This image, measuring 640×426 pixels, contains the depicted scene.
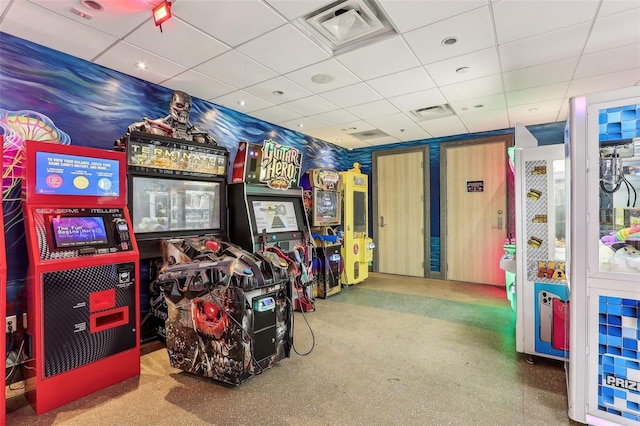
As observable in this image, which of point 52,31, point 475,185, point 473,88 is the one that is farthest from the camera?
point 475,185

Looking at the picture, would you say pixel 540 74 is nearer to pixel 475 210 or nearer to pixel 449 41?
pixel 449 41

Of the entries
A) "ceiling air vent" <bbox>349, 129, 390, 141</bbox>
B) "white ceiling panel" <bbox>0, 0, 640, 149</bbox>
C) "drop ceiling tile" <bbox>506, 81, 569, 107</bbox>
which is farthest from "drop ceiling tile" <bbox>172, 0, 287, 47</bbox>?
"ceiling air vent" <bbox>349, 129, 390, 141</bbox>

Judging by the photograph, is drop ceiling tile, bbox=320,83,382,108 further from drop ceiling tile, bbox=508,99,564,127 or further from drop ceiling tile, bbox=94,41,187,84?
drop ceiling tile, bbox=508,99,564,127

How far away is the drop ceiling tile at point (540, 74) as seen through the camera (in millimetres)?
3123

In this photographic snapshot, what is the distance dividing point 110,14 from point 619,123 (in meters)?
3.41

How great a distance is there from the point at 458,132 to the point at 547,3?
3.63m

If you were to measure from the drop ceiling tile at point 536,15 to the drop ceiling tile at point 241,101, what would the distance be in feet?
8.67

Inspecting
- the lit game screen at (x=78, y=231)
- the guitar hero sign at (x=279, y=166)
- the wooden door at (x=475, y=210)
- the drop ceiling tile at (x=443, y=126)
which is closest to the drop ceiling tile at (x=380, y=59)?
the guitar hero sign at (x=279, y=166)

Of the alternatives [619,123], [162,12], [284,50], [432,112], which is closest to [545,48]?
[619,123]

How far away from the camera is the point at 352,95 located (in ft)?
12.8

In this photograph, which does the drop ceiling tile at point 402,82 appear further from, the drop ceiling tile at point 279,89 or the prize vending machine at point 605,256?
the prize vending machine at point 605,256

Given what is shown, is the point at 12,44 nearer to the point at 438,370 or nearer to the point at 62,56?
the point at 62,56

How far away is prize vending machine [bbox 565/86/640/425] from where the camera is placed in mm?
1906

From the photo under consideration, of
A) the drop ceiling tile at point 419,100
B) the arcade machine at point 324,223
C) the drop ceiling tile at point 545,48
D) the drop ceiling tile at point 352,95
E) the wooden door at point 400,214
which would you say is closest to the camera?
the drop ceiling tile at point 545,48
